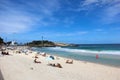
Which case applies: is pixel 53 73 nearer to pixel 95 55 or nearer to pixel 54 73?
pixel 54 73

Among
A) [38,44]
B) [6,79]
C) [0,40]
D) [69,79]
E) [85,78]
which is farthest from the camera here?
[38,44]

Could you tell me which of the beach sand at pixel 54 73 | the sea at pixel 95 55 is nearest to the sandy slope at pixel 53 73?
the beach sand at pixel 54 73

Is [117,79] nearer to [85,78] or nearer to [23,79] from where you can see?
[85,78]

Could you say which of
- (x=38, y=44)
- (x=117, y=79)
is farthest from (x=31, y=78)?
(x=38, y=44)

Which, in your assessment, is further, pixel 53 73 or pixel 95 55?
pixel 95 55

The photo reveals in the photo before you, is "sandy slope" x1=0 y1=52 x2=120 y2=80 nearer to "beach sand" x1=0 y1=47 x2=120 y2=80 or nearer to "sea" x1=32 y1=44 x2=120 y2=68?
"beach sand" x1=0 y1=47 x2=120 y2=80

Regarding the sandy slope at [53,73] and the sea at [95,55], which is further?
the sea at [95,55]

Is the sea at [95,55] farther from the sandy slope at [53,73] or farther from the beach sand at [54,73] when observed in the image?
the sandy slope at [53,73]

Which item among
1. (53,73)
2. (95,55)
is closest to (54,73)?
(53,73)

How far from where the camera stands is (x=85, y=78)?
9.48 meters

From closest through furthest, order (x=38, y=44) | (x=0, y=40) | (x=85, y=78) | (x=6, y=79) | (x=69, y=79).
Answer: (x=6, y=79) < (x=69, y=79) < (x=85, y=78) < (x=0, y=40) < (x=38, y=44)

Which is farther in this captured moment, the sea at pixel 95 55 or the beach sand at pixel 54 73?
the sea at pixel 95 55

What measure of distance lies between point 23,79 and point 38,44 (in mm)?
106446

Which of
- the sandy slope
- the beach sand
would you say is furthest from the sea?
the sandy slope
